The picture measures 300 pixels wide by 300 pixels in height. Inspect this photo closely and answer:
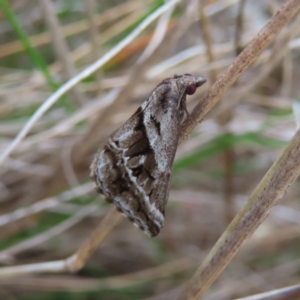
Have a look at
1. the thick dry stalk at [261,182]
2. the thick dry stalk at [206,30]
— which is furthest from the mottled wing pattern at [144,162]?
the thick dry stalk at [206,30]

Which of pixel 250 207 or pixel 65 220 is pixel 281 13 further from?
pixel 65 220

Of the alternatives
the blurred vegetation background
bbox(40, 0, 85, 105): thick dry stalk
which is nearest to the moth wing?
the blurred vegetation background

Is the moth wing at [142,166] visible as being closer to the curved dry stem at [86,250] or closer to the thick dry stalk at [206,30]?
the curved dry stem at [86,250]

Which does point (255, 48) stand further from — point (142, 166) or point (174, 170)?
point (174, 170)

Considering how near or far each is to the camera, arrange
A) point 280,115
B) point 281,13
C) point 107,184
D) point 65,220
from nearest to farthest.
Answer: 1. point 281,13
2. point 107,184
3. point 280,115
4. point 65,220

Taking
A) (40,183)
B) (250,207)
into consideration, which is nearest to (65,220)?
(40,183)
